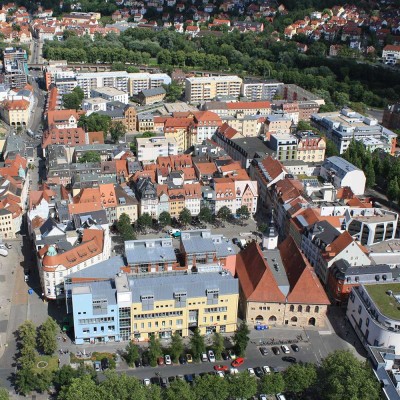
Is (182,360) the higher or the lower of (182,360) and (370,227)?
the lower

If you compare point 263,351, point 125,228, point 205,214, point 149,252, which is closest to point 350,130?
point 205,214

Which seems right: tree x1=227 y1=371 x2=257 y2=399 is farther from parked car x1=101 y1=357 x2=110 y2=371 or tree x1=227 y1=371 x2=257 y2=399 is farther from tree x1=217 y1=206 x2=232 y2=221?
tree x1=217 y1=206 x2=232 y2=221

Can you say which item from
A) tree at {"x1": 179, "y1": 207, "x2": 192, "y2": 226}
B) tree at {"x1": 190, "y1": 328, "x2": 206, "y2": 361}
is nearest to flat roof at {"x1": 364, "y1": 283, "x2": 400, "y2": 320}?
tree at {"x1": 190, "y1": 328, "x2": 206, "y2": 361}

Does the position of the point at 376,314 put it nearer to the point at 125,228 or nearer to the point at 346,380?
the point at 346,380

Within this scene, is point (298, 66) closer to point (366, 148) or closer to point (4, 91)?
point (366, 148)

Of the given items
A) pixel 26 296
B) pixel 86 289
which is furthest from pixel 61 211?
pixel 86 289

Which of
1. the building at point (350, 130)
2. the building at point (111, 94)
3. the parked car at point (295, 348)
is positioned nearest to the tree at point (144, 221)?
the parked car at point (295, 348)

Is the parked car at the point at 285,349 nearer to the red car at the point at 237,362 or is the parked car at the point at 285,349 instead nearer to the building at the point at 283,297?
the building at the point at 283,297
